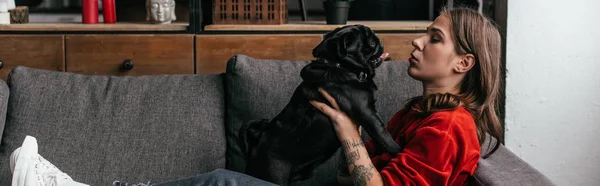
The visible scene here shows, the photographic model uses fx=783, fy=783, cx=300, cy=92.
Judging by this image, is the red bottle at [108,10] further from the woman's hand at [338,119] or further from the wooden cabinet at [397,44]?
the woman's hand at [338,119]

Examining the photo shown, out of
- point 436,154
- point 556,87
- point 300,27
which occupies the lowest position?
point 556,87

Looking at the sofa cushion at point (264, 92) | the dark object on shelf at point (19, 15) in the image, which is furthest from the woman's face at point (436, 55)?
the dark object on shelf at point (19, 15)

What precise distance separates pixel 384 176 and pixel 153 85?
0.83 meters

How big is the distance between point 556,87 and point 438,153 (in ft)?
5.00

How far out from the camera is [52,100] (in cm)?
221

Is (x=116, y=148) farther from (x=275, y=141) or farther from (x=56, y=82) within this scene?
(x=275, y=141)

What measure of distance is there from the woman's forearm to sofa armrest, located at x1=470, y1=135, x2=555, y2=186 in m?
0.25

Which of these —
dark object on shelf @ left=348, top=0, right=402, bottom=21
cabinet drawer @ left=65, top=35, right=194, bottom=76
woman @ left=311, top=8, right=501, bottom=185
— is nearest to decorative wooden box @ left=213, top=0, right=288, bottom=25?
cabinet drawer @ left=65, top=35, right=194, bottom=76

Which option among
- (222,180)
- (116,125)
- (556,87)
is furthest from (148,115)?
(556,87)

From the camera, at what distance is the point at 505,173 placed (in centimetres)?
185

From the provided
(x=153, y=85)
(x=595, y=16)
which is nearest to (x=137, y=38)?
(x=153, y=85)

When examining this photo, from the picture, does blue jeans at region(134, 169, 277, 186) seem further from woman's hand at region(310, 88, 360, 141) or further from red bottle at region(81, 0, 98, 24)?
red bottle at region(81, 0, 98, 24)

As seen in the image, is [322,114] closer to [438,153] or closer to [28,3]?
[438,153]

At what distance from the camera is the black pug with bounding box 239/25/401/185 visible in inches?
70.7
